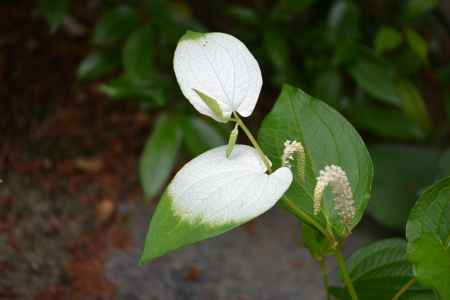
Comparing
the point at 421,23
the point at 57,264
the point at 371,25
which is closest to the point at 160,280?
the point at 57,264

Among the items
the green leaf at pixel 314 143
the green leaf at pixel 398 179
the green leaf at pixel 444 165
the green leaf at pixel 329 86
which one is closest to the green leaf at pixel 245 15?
the green leaf at pixel 329 86

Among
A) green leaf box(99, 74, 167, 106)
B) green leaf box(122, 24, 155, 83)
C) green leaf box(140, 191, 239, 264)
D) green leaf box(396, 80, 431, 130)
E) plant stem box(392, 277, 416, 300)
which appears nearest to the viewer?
green leaf box(140, 191, 239, 264)

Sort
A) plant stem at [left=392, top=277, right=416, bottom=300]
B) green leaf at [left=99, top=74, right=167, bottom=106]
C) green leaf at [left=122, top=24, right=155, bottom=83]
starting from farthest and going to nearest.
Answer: green leaf at [left=122, top=24, right=155, bottom=83], green leaf at [left=99, top=74, right=167, bottom=106], plant stem at [left=392, top=277, right=416, bottom=300]

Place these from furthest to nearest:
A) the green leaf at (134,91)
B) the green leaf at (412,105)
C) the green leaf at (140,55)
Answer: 1. the green leaf at (412,105)
2. the green leaf at (140,55)
3. the green leaf at (134,91)

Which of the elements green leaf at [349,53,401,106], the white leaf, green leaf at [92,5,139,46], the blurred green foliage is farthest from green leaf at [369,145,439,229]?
the white leaf

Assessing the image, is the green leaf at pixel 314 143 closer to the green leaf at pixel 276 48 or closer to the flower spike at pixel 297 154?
the flower spike at pixel 297 154

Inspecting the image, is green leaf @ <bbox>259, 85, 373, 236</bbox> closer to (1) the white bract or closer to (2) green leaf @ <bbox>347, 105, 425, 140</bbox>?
(1) the white bract

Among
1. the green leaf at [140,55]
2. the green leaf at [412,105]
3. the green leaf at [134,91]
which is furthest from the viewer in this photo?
the green leaf at [412,105]

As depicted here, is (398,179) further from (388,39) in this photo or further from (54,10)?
(54,10)
